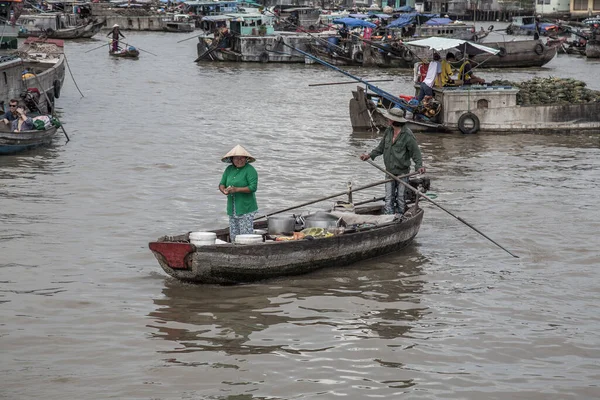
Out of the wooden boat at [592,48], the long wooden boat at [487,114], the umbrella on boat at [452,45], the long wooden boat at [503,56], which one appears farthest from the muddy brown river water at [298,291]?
the wooden boat at [592,48]

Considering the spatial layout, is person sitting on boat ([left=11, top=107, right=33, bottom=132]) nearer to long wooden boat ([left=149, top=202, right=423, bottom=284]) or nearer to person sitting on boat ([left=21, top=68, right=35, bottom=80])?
person sitting on boat ([left=21, top=68, right=35, bottom=80])

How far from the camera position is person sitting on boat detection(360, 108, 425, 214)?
39.5 feet

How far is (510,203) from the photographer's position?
1573cm

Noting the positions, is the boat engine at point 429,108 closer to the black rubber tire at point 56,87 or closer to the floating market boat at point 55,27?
the black rubber tire at point 56,87

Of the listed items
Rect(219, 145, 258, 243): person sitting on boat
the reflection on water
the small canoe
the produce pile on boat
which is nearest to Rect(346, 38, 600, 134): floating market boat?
the produce pile on boat

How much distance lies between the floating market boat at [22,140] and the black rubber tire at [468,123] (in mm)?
9423

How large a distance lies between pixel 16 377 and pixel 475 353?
14.0 ft

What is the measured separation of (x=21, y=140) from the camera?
18.8m

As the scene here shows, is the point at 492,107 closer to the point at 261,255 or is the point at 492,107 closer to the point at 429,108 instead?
the point at 429,108

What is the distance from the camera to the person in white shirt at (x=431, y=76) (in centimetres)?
2181

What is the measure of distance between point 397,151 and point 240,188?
8.63ft

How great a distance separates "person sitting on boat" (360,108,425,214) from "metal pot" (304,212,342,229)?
0.91 metres

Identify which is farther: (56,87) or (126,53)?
(126,53)

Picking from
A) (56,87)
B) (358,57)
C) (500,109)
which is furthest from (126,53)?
(500,109)
